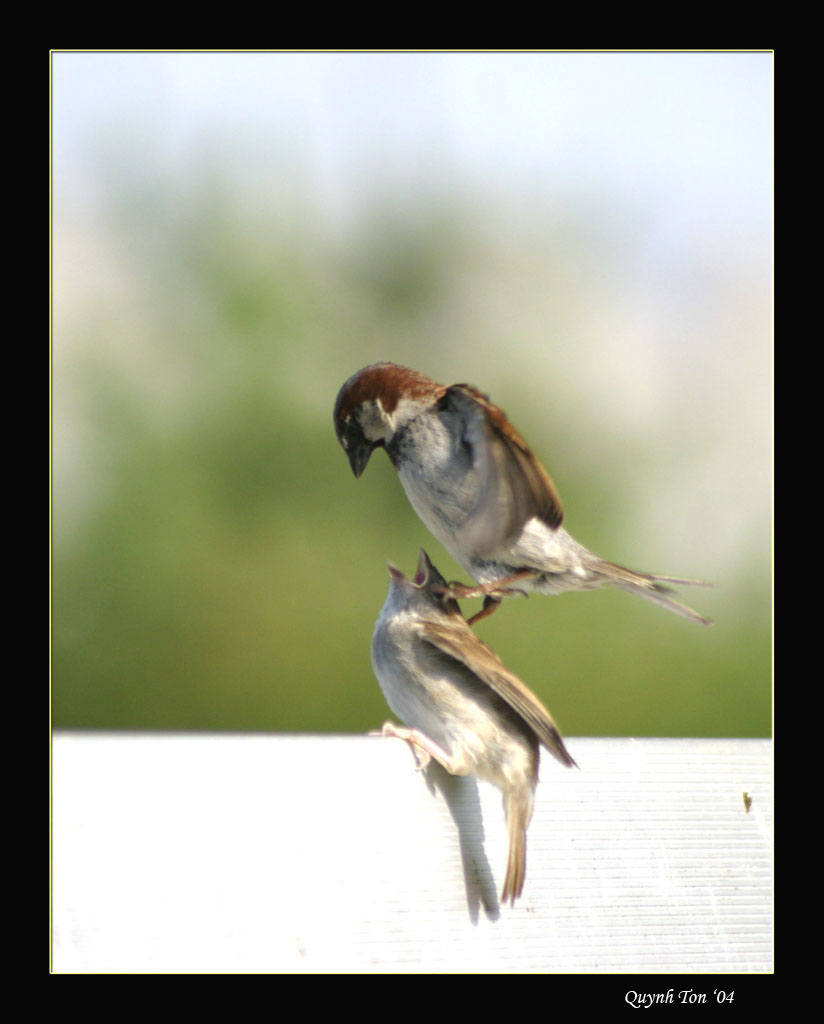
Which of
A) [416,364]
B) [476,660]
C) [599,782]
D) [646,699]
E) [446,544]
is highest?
[416,364]

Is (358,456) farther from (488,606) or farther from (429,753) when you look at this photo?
(429,753)

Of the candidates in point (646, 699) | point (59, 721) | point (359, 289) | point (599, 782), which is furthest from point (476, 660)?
point (359, 289)

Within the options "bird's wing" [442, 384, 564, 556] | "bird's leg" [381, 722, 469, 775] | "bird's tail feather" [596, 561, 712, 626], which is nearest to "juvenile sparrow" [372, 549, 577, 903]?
"bird's leg" [381, 722, 469, 775]

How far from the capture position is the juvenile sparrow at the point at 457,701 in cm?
164

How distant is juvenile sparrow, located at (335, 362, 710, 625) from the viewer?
77.6 inches

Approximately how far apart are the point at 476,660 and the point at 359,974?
18.2 inches

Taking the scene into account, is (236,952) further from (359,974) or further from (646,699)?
(646,699)

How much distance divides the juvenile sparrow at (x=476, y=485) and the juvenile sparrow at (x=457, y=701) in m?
0.09

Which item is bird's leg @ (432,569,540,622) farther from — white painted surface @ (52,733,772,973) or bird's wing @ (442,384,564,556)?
white painted surface @ (52,733,772,973)

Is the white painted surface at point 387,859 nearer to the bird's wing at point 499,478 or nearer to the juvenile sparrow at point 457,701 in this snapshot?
the juvenile sparrow at point 457,701

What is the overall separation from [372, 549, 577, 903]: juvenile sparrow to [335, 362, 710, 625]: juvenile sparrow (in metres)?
0.09

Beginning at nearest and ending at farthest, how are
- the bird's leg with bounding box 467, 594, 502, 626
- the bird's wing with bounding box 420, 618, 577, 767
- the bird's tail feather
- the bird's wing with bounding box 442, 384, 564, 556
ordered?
the bird's wing with bounding box 420, 618, 577, 767, the bird's wing with bounding box 442, 384, 564, 556, the bird's tail feather, the bird's leg with bounding box 467, 594, 502, 626

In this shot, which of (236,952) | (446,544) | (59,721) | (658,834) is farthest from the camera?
(59,721)

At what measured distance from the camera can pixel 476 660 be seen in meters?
1.75
